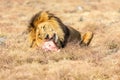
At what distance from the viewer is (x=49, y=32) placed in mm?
16188

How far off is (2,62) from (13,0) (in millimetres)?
44384

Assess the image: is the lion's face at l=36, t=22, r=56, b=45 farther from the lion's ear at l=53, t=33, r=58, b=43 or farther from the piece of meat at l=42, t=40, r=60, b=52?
the piece of meat at l=42, t=40, r=60, b=52

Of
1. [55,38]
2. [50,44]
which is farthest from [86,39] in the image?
[50,44]

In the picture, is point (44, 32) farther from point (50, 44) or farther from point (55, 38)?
point (50, 44)

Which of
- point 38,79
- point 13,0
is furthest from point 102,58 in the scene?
point 13,0

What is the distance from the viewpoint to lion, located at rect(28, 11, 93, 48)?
16.0 metres

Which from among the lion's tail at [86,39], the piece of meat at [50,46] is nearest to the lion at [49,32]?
the lion's tail at [86,39]

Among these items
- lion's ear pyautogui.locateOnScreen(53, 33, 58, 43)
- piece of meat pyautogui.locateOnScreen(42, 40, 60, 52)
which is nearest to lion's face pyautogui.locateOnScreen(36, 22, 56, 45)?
lion's ear pyautogui.locateOnScreen(53, 33, 58, 43)

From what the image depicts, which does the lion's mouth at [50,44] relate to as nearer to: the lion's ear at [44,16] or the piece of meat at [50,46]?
the piece of meat at [50,46]

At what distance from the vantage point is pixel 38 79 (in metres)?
10.7

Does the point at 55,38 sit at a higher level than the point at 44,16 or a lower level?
lower

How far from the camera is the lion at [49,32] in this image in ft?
52.5

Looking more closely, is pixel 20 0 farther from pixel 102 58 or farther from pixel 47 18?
pixel 102 58

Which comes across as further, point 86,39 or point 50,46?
point 86,39
